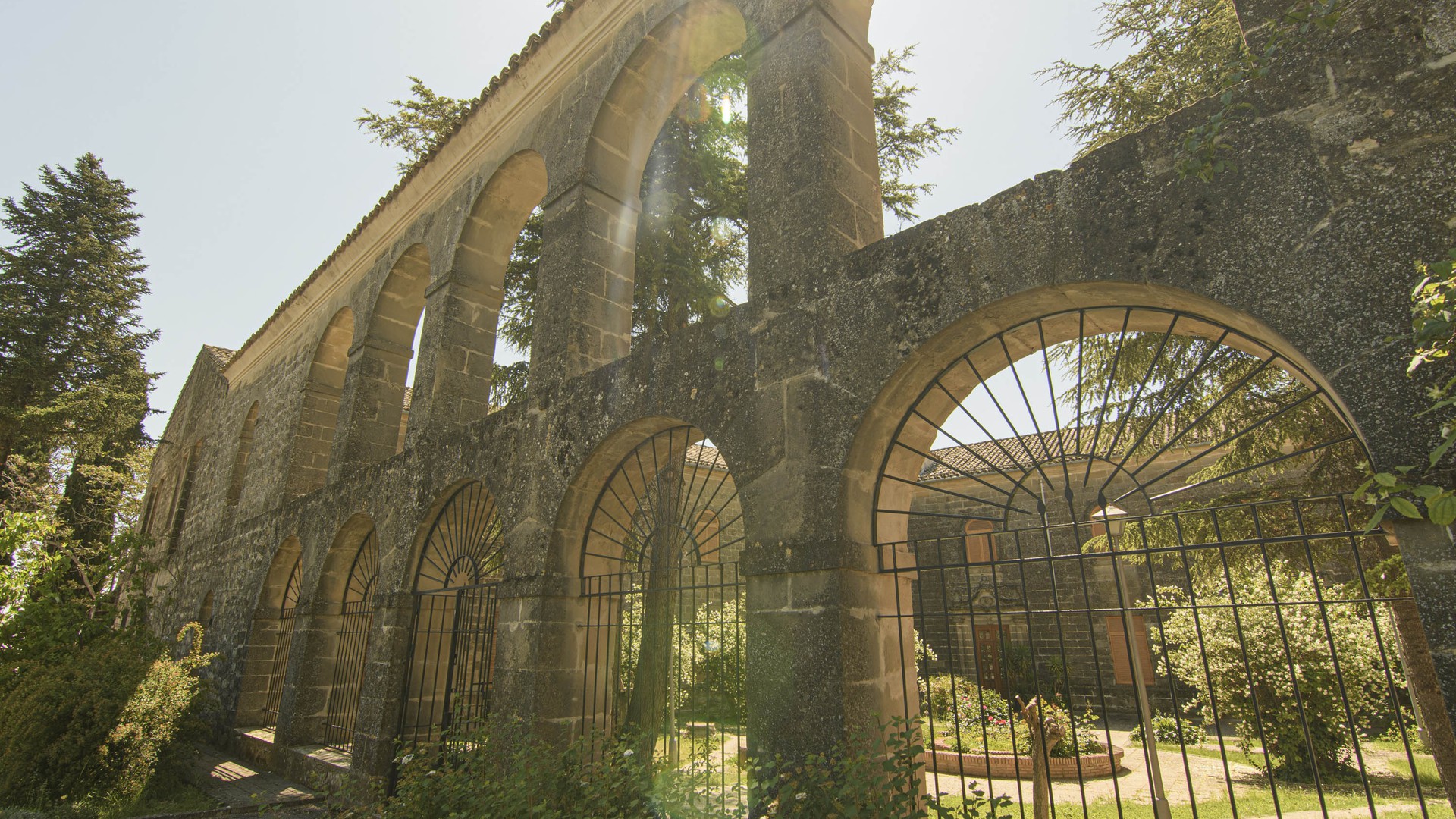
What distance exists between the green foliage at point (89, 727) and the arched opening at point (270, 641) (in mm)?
1468

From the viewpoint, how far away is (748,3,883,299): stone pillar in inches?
161

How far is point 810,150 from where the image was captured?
4223 mm

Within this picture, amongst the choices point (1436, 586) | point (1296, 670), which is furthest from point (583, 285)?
point (1296, 670)

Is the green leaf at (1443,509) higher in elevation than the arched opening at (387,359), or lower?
lower

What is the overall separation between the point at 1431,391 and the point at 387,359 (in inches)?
350

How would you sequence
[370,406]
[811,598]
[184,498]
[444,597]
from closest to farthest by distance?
[811,598]
[444,597]
[370,406]
[184,498]

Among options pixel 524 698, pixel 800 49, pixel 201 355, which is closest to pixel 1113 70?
pixel 800 49

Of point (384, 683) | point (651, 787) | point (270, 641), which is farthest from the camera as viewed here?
point (270, 641)

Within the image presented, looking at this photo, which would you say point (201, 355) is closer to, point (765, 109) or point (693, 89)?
point (693, 89)

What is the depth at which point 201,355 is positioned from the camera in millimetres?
16609

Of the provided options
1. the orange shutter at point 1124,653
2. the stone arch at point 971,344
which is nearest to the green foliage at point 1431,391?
the stone arch at point 971,344

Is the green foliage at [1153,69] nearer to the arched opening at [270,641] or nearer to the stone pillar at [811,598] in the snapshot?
the stone pillar at [811,598]

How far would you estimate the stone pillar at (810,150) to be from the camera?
4102mm

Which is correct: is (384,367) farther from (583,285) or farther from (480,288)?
(583,285)
